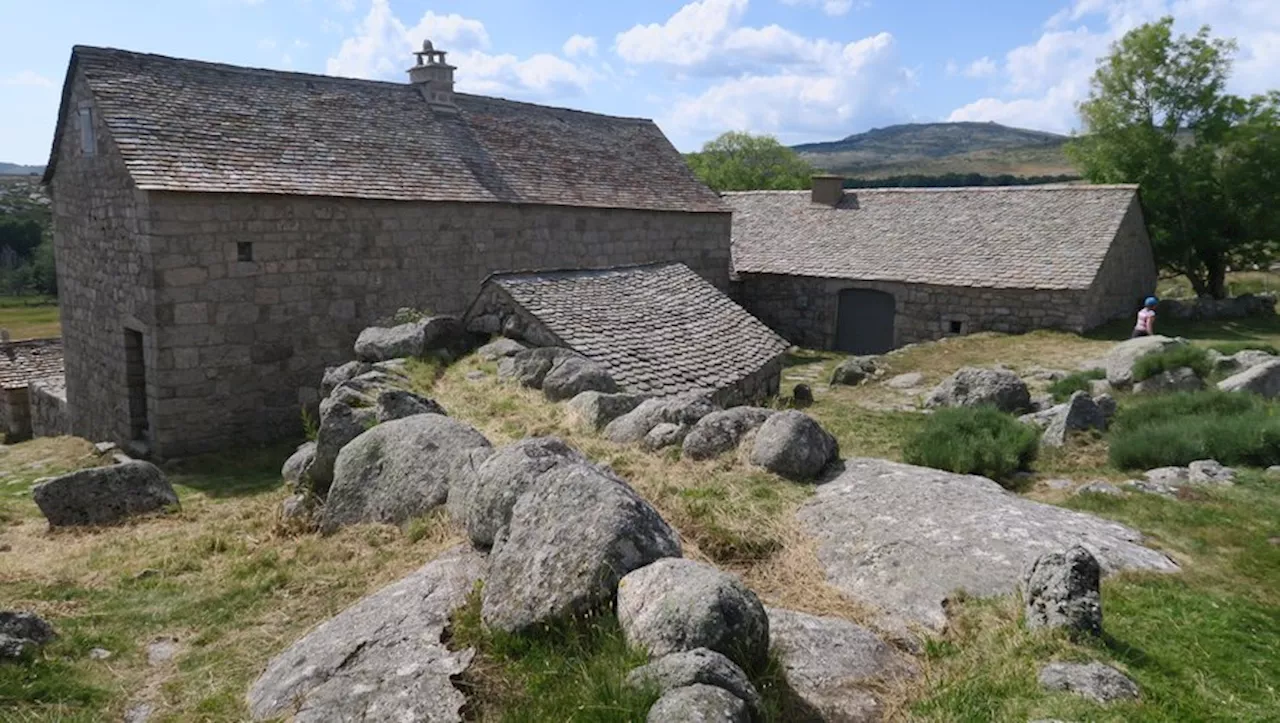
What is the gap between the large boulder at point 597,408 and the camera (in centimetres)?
908

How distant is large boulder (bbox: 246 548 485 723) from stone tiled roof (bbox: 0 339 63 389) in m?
20.0

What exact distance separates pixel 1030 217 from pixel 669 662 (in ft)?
75.5

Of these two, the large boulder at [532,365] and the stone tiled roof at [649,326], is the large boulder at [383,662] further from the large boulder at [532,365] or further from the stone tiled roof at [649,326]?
the stone tiled roof at [649,326]

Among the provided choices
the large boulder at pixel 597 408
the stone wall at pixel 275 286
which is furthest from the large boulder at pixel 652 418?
the stone wall at pixel 275 286

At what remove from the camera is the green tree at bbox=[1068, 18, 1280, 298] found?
83.0ft

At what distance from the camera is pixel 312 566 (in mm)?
6676

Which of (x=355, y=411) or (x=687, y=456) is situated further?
(x=355, y=411)

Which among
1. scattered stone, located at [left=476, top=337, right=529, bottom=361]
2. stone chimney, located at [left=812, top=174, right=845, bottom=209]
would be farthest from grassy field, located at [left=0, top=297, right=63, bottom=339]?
scattered stone, located at [left=476, top=337, right=529, bottom=361]

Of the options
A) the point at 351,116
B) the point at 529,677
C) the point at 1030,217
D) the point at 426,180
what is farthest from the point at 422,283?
the point at 1030,217

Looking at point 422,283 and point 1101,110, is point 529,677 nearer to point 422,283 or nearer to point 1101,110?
point 422,283

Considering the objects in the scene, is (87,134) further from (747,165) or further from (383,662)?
(747,165)

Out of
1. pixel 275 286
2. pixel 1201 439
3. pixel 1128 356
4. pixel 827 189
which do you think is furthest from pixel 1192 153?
pixel 275 286

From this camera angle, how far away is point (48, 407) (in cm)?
1905

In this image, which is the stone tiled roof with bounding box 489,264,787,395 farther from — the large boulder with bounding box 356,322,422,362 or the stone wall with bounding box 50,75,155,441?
the stone wall with bounding box 50,75,155,441
